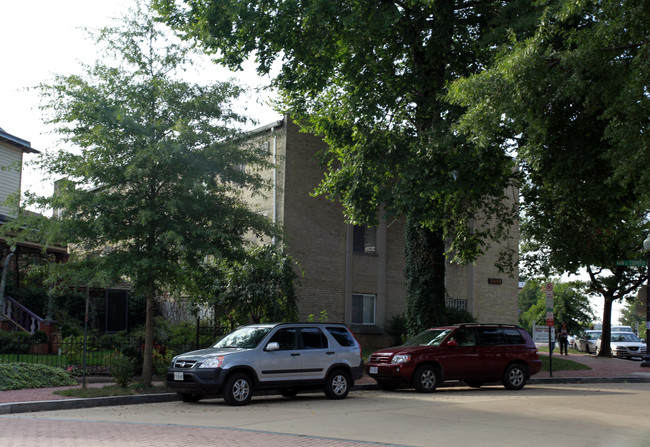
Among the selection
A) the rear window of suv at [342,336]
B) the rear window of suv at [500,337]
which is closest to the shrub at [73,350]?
the rear window of suv at [342,336]

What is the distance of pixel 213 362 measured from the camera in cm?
1364

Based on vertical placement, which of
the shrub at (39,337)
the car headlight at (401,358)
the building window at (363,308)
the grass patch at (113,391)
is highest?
the building window at (363,308)

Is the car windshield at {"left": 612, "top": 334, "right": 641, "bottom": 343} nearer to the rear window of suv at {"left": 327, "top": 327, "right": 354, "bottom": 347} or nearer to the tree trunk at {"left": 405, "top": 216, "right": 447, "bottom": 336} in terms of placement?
the tree trunk at {"left": 405, "top": 216, "right": 447, "bottom": 336}

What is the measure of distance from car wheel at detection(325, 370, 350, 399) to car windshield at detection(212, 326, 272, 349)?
6.07 ft

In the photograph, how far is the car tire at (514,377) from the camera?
18.3 meters

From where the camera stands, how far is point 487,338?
722 inches

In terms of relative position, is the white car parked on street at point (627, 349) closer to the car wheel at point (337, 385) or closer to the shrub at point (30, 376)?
the car wheel at point (337, 385)

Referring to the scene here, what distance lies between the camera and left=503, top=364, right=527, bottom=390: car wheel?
60.1 ft

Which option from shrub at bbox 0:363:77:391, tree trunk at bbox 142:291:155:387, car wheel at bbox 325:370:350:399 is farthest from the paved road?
shrub at bbox 0:363:77:391

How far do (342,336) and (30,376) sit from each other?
7.45 meters

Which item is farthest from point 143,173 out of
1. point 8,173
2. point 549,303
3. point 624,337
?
point 624,337

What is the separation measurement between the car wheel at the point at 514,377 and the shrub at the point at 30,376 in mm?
11228

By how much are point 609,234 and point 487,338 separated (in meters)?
6.01

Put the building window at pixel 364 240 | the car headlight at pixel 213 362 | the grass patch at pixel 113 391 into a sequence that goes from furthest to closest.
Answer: the building window at pixel 364 240 → the grass patch at pixel 113 391 → the car headlight at pixel 213 362
